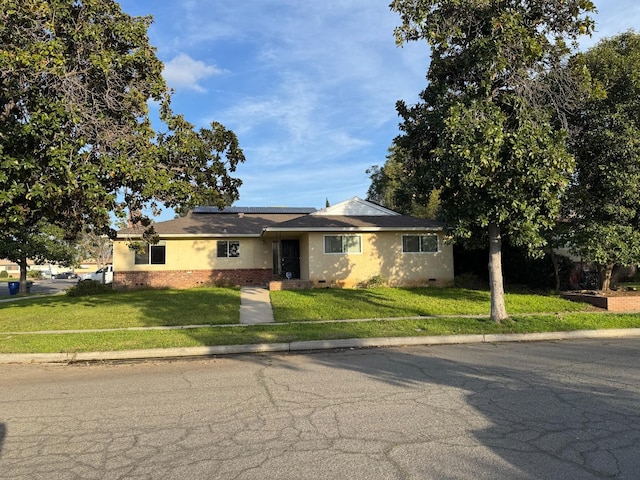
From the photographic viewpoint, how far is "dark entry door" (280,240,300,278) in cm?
2559

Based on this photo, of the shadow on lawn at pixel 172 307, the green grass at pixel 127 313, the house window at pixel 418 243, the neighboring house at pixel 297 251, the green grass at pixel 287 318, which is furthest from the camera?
the house window at pixel 418 243

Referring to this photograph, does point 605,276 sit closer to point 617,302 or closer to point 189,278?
point 617,302

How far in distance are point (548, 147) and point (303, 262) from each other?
1424 cm

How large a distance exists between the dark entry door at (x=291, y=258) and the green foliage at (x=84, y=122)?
1304 centimetres

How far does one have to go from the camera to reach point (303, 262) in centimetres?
2336

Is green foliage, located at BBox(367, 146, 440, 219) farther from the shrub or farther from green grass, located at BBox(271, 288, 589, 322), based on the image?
the shrub

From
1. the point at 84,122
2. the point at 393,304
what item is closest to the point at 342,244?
the point at 393,304

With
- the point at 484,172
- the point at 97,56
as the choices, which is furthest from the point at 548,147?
the point at 97,56

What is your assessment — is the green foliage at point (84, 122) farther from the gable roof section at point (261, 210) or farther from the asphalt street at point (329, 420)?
the gable roof section at point (261, 210)

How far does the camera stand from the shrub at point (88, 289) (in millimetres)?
22078

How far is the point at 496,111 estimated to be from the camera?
11133mm

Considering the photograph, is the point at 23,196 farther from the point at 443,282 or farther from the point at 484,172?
the point at 443,282

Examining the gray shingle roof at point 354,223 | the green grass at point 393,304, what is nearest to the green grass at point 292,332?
the green grass at point 393,304

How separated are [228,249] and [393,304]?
11474mm
